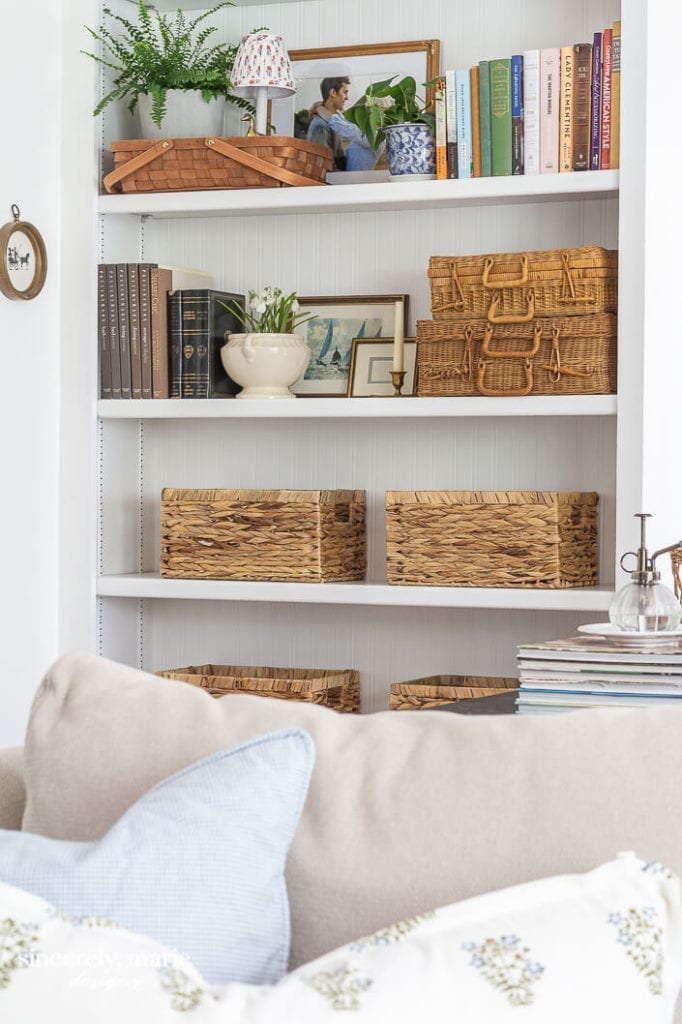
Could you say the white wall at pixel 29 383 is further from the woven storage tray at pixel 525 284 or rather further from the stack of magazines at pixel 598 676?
the stack of magazines at pixel 598 676

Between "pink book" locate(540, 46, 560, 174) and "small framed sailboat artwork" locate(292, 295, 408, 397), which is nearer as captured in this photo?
"pink book" locate(540, 46, 560, 174)

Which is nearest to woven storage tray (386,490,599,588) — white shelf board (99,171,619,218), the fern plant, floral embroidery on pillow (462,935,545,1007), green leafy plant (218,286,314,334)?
green leafy plant (218,286,314,334)

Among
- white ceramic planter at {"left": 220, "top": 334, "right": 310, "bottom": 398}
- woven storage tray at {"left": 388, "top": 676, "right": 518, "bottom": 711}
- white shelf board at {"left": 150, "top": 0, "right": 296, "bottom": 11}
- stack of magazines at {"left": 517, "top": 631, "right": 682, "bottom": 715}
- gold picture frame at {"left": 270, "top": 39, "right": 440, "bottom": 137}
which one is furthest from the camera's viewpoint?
white shelf board at {"left": 150, "top": 0, "right": 296, "bottom": 11}

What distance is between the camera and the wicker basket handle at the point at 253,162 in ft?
9.43

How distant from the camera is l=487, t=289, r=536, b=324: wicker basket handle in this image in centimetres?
271

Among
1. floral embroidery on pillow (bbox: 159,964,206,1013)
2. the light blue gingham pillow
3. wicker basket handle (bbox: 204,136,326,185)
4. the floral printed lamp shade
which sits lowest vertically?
floral embroidery on pillow (bbox: 159,964,206,1013)

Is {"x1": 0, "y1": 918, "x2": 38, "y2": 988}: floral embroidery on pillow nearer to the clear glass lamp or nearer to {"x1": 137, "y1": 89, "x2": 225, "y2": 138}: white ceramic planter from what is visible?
the clear glass lamp

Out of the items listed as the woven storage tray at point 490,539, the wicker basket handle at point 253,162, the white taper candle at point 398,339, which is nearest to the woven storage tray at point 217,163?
the wicker basket handle at point 253,162

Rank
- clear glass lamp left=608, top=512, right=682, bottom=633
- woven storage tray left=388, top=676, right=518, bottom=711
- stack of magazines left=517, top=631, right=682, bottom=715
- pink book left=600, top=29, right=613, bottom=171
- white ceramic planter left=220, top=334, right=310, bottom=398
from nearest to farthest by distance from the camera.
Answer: stack of magazines left=517, top=631, right=682, bottom=715 < clear glass lamp left=608, top=512, right=682, bottom=633 < pink book left=600, top=29, right=613, bottom=171 < woven storage tray left=388, top=676, right=518, bottom=711 < white ceramic planter left=220, top=334, right=310, bottom=398

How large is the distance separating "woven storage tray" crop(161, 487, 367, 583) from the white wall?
279 mm

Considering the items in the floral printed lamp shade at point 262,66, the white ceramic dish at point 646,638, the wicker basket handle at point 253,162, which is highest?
the floral printed lamp shade at point 262,66

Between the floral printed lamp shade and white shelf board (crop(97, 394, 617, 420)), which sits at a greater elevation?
the floral printed lamp shade

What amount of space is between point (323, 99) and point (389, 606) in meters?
1.16

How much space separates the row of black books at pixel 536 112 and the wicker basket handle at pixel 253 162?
0.32 metres
